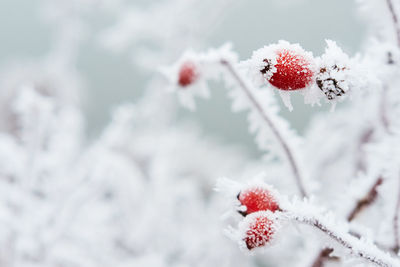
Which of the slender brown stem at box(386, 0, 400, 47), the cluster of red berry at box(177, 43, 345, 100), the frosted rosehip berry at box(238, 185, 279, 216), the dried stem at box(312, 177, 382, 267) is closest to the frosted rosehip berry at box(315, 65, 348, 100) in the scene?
the cluster of red berry at box(177, 43, 345, 100)

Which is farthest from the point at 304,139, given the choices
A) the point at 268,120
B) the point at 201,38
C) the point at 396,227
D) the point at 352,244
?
the point at 201,38

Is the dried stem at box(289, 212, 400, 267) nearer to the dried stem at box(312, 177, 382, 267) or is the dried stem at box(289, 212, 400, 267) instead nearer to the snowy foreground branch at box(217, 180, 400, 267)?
the snowy foreground branch at box(217, 180, 400, 267)

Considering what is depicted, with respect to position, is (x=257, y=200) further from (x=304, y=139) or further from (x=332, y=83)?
(x=304, y=139)

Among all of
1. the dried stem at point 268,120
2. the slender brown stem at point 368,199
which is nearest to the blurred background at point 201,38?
the dried stem at point 268,120

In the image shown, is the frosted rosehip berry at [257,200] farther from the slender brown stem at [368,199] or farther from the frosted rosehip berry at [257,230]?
the slender brown stem at [368,199]

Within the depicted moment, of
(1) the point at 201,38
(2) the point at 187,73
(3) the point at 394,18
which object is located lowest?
(3) the point at 394,18

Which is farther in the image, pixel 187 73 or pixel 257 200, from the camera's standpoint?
pixel 187 73
